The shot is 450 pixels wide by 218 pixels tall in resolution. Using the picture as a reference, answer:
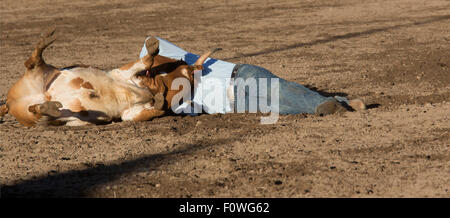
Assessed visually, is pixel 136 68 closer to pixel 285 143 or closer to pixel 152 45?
pixel 152 45

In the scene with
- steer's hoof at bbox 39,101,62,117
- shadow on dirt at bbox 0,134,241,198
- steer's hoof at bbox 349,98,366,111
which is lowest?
shadow on dirt at bbox 0,134,241,198

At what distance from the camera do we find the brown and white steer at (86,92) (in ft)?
19.5

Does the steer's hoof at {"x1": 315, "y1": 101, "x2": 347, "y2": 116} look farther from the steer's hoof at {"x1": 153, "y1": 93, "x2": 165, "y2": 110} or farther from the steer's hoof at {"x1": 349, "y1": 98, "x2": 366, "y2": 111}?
the steer's hoof at {"x1": 153, "y1": 93, "x2": 165, "y2": 110}

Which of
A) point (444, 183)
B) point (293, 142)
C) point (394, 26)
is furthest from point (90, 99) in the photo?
point (394, 26)

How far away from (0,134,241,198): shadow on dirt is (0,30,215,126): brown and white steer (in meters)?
0.75

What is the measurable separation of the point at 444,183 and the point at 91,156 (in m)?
2.90

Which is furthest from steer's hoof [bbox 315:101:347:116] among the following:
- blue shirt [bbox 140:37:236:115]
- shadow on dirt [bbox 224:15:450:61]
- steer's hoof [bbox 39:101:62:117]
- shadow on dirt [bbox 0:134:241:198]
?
shadow on dirt [bbox 224:15:450:61]

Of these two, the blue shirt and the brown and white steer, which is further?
the blue shirt

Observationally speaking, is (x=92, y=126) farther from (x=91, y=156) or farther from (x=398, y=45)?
(x=398, y=45)

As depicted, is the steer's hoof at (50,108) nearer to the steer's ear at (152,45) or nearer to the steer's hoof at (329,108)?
the steer's ear at (152,45)

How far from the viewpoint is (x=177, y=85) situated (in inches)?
253

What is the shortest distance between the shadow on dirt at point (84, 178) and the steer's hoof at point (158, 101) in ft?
1.98

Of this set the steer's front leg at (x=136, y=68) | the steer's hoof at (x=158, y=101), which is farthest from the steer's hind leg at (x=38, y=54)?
the steer's hoof at (x=158, y=101)

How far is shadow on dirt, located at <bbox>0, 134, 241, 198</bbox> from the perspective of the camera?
15.8 feet
